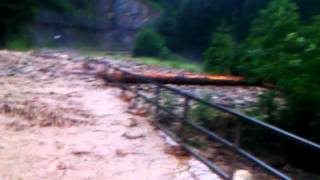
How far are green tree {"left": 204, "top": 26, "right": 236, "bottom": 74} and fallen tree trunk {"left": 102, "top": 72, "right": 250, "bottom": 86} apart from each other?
1876mm

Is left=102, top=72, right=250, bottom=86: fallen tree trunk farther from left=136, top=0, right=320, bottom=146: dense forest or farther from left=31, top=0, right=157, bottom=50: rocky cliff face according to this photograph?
left=31, top=0, right=157, bottom=50: rocky cliff face

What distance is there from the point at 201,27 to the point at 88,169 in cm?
3184

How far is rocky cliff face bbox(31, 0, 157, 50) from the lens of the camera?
41.5 metres

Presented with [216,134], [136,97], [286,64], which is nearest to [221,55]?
[286,64]

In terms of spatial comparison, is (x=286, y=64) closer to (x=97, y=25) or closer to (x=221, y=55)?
(x=221, y=55)

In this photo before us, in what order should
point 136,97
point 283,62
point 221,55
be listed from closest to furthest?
point 283,62
point 136,97
point 221,55

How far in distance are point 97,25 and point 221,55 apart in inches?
1284

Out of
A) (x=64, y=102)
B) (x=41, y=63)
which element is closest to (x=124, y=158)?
(x=64, y=102)

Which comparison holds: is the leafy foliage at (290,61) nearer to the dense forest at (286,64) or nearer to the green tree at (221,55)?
the dense forest at (286,64)

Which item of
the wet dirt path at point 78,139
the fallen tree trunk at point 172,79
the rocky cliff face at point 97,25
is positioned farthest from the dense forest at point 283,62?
the rocky cliff face at point 97,25

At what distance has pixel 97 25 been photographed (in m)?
46.1

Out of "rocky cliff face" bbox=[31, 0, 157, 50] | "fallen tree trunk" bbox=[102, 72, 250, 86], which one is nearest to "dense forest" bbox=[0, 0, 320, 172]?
"fallen tree trunk" bbox=[102, 72, 250, 86]

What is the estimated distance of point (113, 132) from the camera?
7.63 metres

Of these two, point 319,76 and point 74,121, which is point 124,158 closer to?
point 74,121
